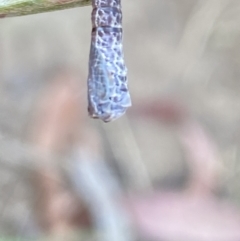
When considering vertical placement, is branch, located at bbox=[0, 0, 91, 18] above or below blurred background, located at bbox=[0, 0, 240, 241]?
above

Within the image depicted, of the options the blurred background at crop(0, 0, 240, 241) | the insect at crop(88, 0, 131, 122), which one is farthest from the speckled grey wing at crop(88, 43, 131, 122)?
the blurred background at crop(0, 0, 240, 241)

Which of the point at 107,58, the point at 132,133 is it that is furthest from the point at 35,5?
the point at 132,133

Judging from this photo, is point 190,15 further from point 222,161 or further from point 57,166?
point 57,166

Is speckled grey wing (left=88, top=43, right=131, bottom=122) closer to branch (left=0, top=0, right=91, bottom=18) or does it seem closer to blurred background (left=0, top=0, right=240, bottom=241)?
branch (left=0, top=0, right=91, bottom=18)

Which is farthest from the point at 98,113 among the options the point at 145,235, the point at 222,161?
the point at 222,161

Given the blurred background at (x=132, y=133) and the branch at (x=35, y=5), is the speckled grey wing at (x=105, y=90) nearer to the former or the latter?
the branch at (x=35, y=5)

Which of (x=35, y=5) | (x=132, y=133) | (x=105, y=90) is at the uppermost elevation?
(x=35, y=5)

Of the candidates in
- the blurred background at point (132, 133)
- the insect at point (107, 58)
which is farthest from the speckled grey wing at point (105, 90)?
the blurred background at point (132, 133)

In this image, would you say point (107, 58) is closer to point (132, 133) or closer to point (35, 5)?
point (35, 5)
